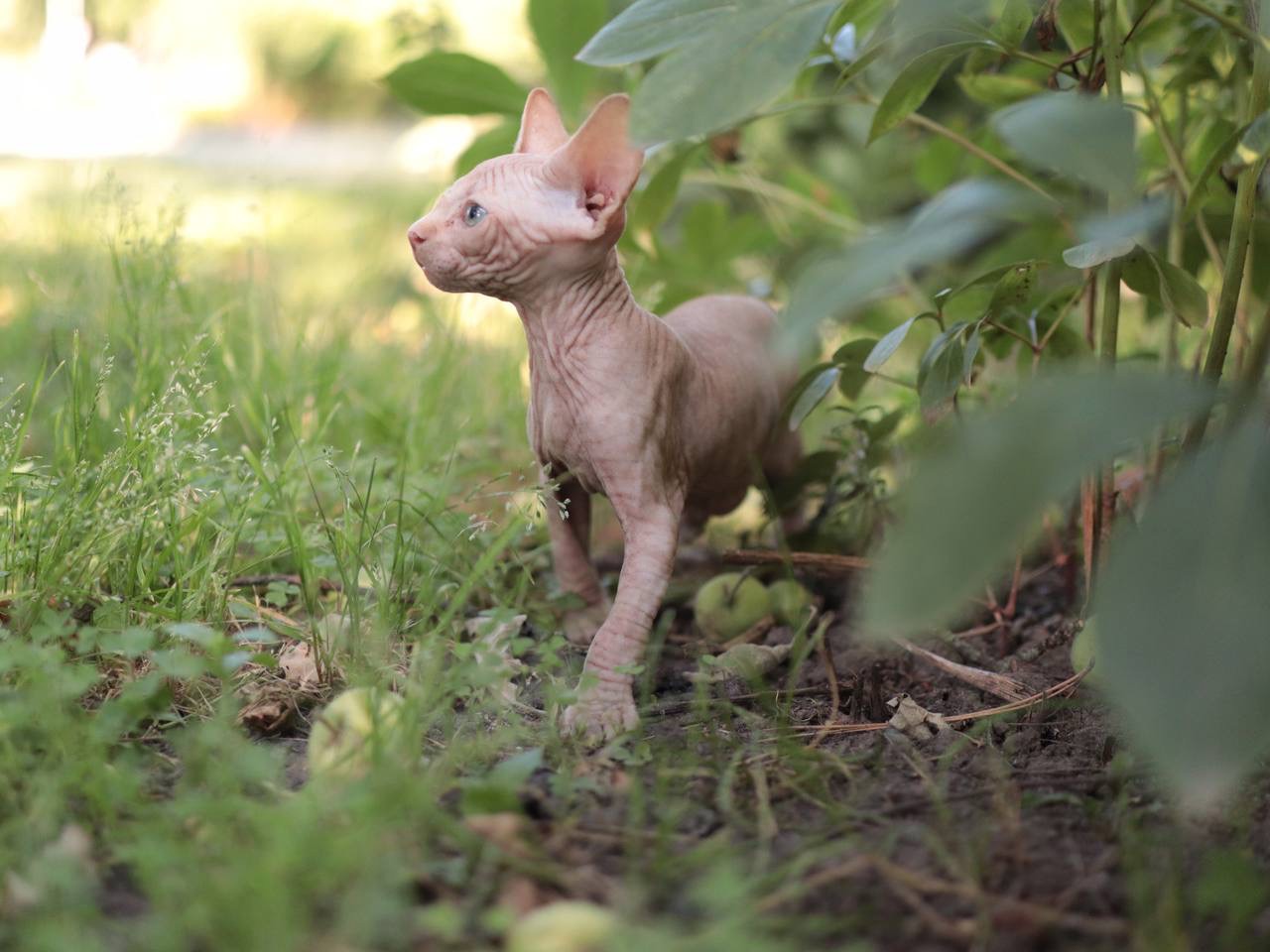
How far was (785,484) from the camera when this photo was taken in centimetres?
211

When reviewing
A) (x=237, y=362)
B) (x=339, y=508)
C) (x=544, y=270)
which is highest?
Result: (x=544, y=270)

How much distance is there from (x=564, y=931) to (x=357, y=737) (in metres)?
0.40

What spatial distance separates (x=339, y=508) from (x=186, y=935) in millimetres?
1225

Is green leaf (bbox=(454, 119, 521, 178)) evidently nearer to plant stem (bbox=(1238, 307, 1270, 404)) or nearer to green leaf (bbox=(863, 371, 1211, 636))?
plant stem (bbox=(1238, 307, 1270, 404))

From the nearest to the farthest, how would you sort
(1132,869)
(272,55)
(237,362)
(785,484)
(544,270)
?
(1132,869) < (544,270) < (785,484) < (237,362) < (272,55)

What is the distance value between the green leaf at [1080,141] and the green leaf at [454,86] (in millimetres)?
1346

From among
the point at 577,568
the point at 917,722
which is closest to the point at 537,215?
the point at 577,568

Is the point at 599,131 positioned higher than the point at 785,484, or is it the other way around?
the point at 599,131

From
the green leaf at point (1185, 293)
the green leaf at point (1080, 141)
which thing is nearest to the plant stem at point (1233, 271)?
the green leaf at point (1185, 293)

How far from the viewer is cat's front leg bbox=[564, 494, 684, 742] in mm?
1490

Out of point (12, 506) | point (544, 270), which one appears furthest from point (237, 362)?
point (544, 270)

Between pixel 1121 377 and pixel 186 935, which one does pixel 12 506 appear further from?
pixel 1121 377

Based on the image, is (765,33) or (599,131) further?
(599,131)

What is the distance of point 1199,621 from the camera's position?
922 mm
